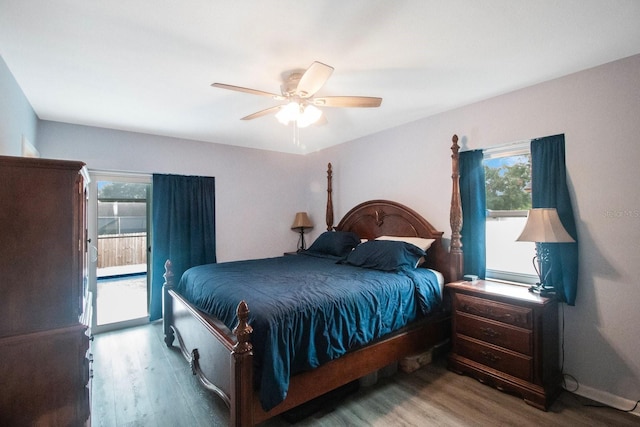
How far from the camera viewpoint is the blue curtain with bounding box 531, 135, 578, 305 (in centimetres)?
231

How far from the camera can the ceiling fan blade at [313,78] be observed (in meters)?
1.76

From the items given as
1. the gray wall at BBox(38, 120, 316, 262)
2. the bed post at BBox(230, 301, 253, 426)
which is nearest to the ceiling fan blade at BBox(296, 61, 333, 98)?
the bed post at BBox(230, 301, 253, 426)

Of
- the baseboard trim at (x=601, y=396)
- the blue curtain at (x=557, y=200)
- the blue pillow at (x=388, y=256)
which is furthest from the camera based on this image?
the blue pillow at (x=388, y=256)

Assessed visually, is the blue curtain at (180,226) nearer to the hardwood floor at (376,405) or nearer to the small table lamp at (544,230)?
the hardwood floor at (376,405)

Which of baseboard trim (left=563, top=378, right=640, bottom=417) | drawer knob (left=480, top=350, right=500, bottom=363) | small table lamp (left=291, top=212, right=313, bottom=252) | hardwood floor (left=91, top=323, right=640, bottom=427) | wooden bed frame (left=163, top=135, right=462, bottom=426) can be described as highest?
small table lamp (left=291, top=212, right=313, bottom=252)

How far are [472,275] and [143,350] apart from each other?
3502mm

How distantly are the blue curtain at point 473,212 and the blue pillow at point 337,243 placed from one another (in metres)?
1.36

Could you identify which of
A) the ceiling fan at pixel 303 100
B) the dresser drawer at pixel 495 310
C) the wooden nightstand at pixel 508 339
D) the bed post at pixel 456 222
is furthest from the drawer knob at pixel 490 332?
the ceiling fan at pixel 303 100

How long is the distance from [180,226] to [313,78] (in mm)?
3023

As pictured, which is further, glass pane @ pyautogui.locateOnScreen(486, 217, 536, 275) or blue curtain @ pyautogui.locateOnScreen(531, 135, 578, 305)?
glass pane @ pyautogui.locateOnScreen(486, 217, 536, 275)

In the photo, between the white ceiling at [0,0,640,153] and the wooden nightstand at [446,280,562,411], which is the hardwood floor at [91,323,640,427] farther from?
the white ceiling at [0,0,640,153]

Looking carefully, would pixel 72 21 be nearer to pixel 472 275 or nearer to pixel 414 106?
pixel 414 106

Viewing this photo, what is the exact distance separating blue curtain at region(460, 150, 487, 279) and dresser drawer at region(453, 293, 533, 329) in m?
0.48

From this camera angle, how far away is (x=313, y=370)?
195cm
